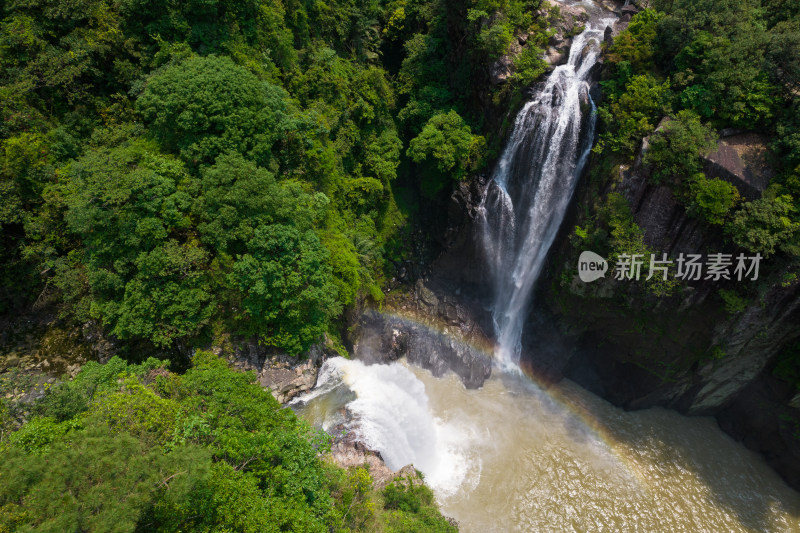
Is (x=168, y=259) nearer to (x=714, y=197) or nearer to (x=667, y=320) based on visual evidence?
(x=714, y=197)

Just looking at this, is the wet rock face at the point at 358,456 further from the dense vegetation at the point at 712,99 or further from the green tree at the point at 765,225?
the dense vegetation at the point at 712,99

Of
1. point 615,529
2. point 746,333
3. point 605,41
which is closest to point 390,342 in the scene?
point 615,529

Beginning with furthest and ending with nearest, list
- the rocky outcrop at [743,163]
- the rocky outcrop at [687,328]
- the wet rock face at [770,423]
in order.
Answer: the wet rock face at [770,423]
the rocky outcrop at [687,328]
the rocky outcrop at [743,163]

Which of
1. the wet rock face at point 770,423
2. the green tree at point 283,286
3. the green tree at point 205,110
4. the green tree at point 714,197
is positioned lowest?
the wet rock face at point 770,423

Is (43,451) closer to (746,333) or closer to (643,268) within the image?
(643,268)

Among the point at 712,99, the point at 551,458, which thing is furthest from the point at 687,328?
the point at 712,99

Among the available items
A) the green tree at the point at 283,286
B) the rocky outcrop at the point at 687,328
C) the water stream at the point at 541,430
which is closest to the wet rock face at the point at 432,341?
the water stream at the point at 541,430
